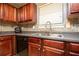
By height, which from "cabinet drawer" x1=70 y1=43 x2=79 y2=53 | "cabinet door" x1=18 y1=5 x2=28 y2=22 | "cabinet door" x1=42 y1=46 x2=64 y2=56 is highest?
"cabinet door" x1=18 y1=5 x2=28 y2=22

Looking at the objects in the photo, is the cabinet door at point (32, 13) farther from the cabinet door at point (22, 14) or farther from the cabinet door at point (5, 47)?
the cabinet door at point (5, 47)

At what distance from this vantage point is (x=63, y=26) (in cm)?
121

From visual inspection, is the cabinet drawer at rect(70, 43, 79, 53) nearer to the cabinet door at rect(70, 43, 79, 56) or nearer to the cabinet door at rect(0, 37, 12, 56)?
the cabinet door at rect(70, 43, 79, 56)

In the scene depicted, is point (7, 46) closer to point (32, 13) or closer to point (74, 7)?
point (32, 13)

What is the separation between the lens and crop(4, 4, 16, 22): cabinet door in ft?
3.99

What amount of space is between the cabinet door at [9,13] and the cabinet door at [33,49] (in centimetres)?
28

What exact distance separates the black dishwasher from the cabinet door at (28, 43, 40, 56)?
47 mm

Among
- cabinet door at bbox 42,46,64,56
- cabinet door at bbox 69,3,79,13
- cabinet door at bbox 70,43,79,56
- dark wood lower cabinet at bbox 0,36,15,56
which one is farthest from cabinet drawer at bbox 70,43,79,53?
dark wood lower cabinet at bbox 0,36,15,56

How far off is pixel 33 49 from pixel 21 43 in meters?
0.12

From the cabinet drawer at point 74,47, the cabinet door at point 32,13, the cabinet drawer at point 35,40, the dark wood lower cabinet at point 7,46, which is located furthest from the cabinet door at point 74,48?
the dark wood lower cabinet at point 7,46

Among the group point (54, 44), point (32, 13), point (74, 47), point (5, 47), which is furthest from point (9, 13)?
point (74, 47)

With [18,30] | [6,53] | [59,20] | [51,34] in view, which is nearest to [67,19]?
[59,20]

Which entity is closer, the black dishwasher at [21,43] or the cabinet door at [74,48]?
the cabinet door at [74,48]

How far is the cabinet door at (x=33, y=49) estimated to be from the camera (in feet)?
4.15
